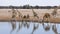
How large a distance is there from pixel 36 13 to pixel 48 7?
0.08 m

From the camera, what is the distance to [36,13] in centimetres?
108

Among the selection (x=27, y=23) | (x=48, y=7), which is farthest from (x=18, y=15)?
(x=48, y=7)

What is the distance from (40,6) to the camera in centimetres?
110

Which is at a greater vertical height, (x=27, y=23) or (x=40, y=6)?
(x=40, y=6)
